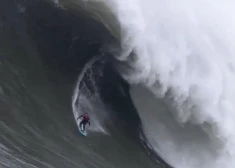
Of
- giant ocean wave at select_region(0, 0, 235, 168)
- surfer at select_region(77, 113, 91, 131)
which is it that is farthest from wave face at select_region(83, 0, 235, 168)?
surfer at select_region(77, 113, 91, 131)

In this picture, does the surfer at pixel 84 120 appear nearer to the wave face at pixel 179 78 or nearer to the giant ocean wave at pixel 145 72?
the giant ocean wave at pixel 145 72

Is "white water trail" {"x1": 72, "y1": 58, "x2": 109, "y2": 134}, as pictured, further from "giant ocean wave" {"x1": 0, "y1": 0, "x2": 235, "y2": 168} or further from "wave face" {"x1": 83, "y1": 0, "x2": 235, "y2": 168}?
"wave face" {"x1": 83, "y1": 0, "x2": 235, "y2": 168}

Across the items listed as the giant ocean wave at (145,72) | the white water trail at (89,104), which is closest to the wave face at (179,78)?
the giant ocean wave at (145,72)

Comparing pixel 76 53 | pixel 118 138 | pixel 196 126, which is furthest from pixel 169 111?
pixel 76 53

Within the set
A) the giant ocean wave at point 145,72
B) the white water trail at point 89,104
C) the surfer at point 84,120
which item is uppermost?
the giant ocean wave at point 145,72

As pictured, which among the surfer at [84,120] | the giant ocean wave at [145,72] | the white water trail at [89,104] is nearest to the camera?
Answer: the surfer at [84,120]

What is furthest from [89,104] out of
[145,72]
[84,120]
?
[145,72]
